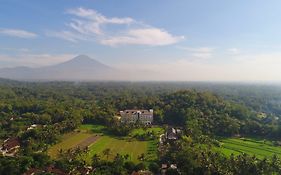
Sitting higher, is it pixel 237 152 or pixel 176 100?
pixel 176 100

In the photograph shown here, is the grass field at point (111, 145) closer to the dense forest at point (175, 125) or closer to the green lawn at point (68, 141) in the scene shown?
the green lawn at point (68, 141)

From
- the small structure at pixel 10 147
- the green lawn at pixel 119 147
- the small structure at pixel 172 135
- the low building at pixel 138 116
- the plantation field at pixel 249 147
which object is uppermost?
the low building at pixel 138 116

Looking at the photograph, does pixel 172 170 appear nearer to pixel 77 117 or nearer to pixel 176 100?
pixel 77 117

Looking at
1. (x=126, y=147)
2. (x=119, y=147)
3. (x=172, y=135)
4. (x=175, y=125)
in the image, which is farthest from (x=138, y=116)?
(x=119, y=147)

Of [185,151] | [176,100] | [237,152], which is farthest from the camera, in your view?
[176,100]

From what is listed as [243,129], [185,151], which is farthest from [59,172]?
[243,129]

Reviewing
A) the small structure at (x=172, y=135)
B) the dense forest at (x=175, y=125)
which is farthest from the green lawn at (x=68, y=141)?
the small structure at (x=172, y=135)

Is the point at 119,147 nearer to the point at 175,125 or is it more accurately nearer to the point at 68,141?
the point at 68,141
